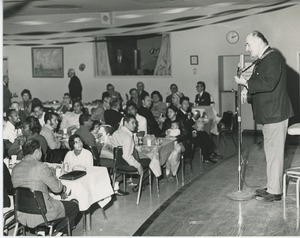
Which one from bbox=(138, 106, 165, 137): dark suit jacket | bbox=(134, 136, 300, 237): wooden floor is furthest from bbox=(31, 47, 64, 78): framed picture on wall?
bbox=(134, 136, 300, 237): wooden floor

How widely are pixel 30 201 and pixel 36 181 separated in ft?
0.70

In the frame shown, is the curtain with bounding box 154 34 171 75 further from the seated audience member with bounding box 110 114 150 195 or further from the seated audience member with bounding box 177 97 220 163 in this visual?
the seated audience member with bounding box 110 114 150 195

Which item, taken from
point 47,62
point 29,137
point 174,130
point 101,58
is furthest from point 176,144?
point 47,62

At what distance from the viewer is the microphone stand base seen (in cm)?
565

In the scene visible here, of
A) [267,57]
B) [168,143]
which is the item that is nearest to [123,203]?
[168,143]

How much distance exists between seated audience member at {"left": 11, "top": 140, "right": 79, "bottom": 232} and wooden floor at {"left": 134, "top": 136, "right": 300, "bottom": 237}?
101cm

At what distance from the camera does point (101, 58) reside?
1567 centimetres

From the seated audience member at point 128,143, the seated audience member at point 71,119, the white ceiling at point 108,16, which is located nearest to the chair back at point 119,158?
the seated audience member at point 128,143

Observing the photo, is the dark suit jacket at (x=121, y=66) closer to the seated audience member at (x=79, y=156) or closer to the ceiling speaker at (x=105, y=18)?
the ceiling speaker at (x=105, y=18)

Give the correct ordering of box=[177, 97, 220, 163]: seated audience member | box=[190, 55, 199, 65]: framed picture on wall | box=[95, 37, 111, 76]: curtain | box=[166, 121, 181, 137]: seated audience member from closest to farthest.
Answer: box=[166, 121, 181, 137]: seated audience member → box=[177, 97, 220, 163]: seated audience member → box=[190, 55, 199, 65]: framed picture on wall → box=[95, 37, 111, 76]: curtain

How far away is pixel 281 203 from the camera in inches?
214

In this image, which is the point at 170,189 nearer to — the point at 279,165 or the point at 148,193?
the point at 148,193

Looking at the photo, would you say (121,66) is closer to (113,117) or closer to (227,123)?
(227,123)

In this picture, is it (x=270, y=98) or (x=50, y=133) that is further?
(x=50, y=133)
